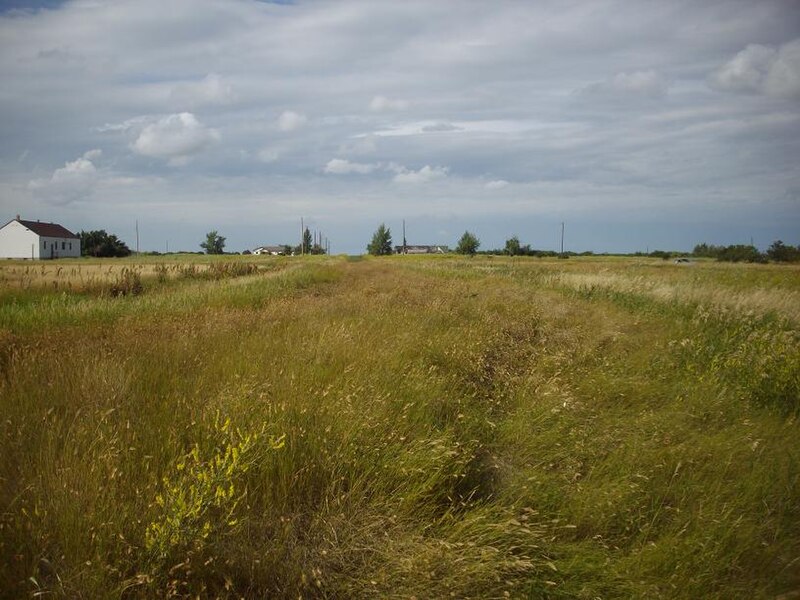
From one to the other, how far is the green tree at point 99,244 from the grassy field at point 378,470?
84.7 m

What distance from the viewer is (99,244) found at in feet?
260

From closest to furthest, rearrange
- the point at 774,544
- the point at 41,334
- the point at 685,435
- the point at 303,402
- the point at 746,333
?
the point at 774,544, the point at 303,402, the point at 685,435, the point at 41,334, the point at 746,333

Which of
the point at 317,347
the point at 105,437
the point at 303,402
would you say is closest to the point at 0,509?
the point at 105,437

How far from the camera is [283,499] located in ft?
9.23

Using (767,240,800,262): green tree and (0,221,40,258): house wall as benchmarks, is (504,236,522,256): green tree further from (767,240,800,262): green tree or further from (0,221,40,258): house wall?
(0,221,40,258): house wall

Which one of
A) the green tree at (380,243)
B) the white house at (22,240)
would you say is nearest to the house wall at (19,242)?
the white house at (22,240)

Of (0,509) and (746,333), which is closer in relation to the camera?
(0,509)

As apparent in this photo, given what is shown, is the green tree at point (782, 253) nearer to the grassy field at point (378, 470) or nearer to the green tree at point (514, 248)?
the green tree at point (514, 248)

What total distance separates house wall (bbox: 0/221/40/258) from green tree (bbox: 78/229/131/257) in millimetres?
10690

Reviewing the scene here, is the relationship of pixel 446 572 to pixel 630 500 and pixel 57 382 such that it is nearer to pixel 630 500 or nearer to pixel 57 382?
pixel 630 500

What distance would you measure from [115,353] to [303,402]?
2224 millimetres

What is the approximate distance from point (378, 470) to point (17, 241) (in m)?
84.5

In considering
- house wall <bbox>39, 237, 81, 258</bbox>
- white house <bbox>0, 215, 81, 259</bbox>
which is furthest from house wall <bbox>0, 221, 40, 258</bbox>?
house wall <bbox>39, 237, 81, 258</bbox>

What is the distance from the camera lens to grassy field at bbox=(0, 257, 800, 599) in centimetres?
228
